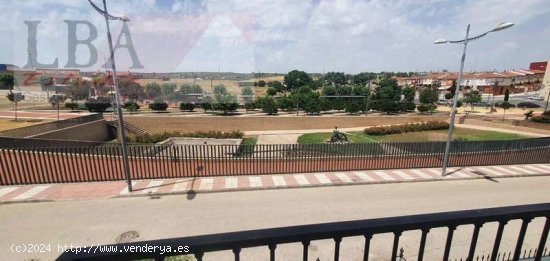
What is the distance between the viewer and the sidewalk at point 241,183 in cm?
1099

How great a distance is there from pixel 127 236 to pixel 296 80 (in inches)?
3964

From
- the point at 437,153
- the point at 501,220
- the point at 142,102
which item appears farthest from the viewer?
the point at 142,102

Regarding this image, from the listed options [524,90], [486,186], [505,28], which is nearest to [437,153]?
[486,186]

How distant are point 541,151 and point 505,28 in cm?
1109

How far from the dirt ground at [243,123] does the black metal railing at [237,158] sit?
1537 centimetres

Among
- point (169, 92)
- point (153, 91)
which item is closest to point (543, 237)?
point (169, 92)

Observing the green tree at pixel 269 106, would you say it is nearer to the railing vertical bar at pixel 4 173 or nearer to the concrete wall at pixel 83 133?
the concrete wall at pixel 83 133

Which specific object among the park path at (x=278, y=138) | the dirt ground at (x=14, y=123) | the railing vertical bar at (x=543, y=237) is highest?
the railing vertical bar at (x=543, y=237)

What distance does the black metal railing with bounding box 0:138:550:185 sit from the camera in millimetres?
11969

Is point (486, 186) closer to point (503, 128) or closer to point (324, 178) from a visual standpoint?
point (324, 178)

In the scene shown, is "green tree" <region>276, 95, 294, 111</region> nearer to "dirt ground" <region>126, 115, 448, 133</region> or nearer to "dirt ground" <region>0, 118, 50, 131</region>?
"dirt ground" <region>126, 115, 448, 133</region>

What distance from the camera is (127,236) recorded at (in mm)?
8203

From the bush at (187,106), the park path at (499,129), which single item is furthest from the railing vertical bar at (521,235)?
the bush at (187,106)

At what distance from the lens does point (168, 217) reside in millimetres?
9422
